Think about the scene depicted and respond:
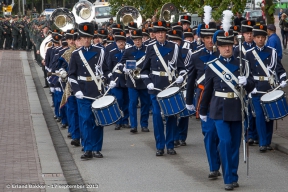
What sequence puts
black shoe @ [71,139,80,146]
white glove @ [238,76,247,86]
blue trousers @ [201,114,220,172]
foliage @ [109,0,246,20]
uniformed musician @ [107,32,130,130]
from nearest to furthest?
1. white glove @ [238,76,247,86]
2. blue trousers @ [201,114,220,172]
3. black shoe @ [71,139,80,146]
4. uniformed musician @ [107,32,130,130]
5. foliage @ [109,0,246,20]

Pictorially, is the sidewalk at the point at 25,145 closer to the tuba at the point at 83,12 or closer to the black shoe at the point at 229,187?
the black shoe at the point at 229,187

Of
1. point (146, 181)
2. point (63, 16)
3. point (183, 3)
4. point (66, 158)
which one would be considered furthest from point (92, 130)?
point (183, 3)

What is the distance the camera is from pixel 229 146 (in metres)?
10.7

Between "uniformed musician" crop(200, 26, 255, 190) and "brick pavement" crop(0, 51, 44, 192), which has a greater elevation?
"uniformed musician" crop(200, 26, 255, 190)

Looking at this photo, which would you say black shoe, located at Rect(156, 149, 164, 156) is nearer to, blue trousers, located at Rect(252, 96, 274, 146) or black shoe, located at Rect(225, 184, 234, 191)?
blue trousers, located at Rect(252, 96, 274, 146)

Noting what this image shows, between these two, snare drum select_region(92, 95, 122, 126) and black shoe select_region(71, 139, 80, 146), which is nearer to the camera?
snare drum select_region(92, 95, 122, 126)

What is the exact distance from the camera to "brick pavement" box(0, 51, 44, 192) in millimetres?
11695

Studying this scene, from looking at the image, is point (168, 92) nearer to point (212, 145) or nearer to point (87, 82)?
point (87, 82)

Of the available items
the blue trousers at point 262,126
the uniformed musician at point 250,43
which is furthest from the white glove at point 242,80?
the uniformed musician at point 250,43

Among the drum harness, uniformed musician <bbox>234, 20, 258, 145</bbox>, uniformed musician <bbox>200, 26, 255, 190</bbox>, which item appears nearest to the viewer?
uniformed musician <bbox>200, 26, 255, 190</bbox>

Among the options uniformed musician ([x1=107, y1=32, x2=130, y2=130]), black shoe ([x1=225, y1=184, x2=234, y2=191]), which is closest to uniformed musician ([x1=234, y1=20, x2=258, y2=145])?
uniformed musician ([x1=107, y1=32, x2=130, y2=130])

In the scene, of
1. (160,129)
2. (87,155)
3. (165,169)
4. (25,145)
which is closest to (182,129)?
(160,129)

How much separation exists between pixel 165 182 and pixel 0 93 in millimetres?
14034

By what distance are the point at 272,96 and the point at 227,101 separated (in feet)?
9.29
